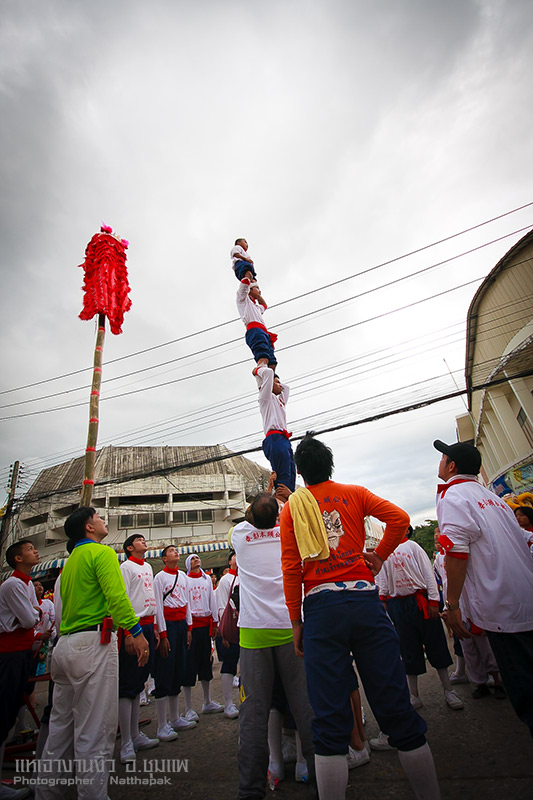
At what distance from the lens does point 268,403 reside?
414cm

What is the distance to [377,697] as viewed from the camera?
191 centimetres

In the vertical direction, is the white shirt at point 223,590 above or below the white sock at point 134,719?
above

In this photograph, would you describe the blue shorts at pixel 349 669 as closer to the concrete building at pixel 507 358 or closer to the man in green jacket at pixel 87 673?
the man in green jacket at pixel 87 673

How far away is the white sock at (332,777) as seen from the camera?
5.84 feet

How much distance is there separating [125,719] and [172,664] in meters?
0.89

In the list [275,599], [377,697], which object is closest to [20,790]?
[275,599]

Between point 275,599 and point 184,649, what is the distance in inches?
121

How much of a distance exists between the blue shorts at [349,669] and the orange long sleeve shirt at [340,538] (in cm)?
12

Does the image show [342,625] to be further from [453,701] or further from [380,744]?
[453,701]

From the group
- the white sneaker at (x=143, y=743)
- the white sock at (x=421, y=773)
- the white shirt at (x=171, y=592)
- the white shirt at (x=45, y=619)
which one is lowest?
the white sneaker at (x=143, y=743)

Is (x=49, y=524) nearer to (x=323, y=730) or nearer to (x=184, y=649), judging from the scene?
(x=184, y=649)

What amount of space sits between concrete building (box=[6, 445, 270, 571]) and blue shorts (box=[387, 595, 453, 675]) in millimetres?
22739

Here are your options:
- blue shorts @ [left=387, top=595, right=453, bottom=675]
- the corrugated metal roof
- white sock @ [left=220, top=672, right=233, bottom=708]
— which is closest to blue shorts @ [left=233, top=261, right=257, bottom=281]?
blue shorts @ [left=387, top=595, right=453, bottom=675]

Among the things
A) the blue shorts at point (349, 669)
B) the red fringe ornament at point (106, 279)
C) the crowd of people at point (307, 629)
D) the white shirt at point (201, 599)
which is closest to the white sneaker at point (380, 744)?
the crowd of people at point (307, 629)
